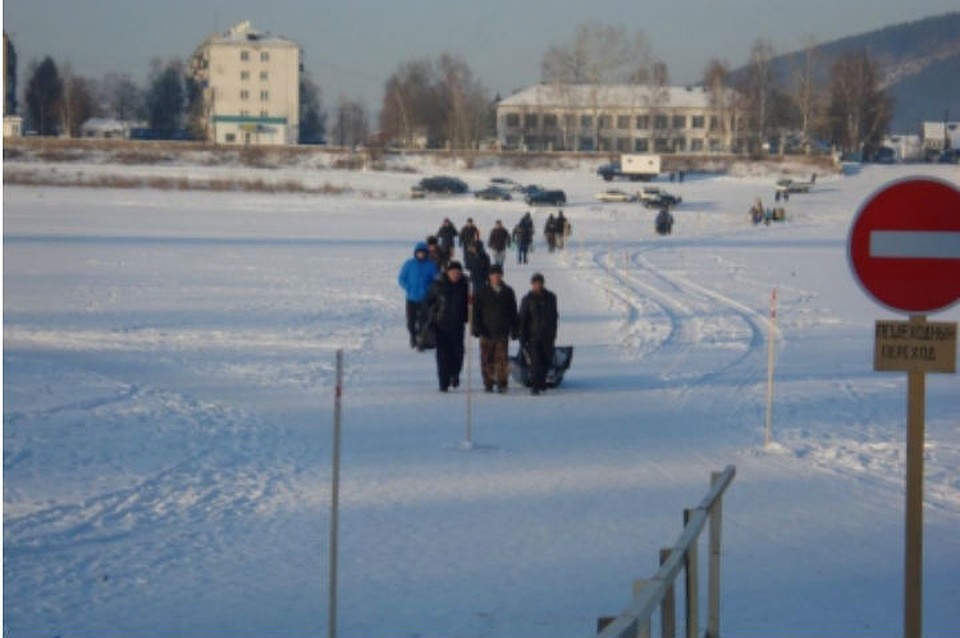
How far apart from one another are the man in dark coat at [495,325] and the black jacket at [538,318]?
0.14 metres

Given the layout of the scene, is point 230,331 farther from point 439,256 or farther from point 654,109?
point 654,109

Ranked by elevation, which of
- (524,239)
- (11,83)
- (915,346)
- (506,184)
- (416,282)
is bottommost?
(416,282)

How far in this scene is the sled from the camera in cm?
1734

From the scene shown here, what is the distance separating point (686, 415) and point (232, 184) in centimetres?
7651

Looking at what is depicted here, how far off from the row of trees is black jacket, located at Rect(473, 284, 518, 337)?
115 m

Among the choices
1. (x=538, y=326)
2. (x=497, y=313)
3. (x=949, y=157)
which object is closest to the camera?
(x=538, y=326)

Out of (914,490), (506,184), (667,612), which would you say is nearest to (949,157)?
(506,184)

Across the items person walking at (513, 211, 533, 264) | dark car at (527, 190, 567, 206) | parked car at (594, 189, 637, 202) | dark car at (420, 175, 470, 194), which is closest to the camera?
person walking at (513, 211, 533, 264)

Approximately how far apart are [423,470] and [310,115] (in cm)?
15122

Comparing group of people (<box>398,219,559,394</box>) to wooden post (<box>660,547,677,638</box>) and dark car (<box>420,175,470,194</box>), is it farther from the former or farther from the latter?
dark car (<box>420,175,470,194</box>)

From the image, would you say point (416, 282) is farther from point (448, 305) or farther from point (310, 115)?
point (310, 115)

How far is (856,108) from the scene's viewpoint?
12950cm

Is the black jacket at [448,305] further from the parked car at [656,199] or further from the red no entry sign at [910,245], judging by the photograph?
the parked car at [656,199]

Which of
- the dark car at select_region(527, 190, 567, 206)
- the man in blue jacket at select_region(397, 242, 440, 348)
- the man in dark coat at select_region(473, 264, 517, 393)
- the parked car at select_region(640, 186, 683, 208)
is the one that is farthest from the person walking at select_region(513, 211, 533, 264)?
the dark car at select_region(527, 190, 567, 206)
